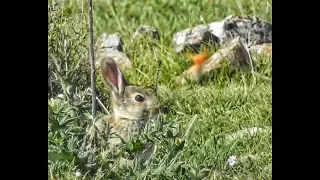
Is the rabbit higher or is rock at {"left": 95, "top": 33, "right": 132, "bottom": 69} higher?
rock at {"left": 95, "top": 33, "right": 132, "bottom": 69}

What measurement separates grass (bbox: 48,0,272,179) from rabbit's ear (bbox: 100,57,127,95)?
1.5 inches

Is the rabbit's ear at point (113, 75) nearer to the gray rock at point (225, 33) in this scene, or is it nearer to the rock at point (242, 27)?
the gray rock at point (225, 33)

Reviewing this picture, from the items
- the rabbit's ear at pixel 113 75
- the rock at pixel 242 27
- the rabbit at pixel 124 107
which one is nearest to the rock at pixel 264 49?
the rock at pixel 242 27

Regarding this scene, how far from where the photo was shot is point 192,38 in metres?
4.76

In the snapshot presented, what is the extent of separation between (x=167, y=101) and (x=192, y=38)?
0.37m

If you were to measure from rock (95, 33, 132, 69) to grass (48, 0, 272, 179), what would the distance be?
35 millimetres

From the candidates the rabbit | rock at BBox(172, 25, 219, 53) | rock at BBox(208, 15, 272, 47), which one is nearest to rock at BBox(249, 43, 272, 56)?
rock at BBox(208, 15, 272, 47)

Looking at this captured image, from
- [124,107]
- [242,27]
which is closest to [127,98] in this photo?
[124,107]

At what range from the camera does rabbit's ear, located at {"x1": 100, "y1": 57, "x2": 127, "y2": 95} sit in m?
4.75

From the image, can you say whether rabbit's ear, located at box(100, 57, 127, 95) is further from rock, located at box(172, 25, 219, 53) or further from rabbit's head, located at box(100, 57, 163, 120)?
rock, located at box(172, 25, 219, 53)

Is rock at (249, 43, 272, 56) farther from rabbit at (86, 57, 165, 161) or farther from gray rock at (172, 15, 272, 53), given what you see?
rabbit at (86, 57, 165, 161)

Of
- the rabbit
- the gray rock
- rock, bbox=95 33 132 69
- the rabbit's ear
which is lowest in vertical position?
the rabbit
